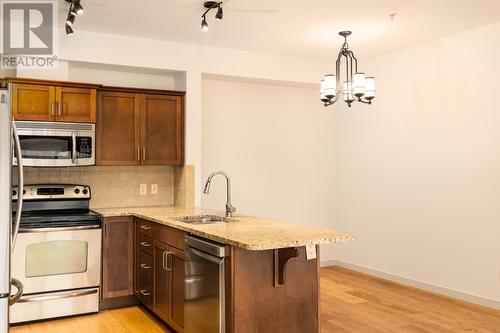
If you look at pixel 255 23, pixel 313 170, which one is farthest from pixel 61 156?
pixel 313 170

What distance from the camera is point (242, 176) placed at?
5512 millimetres

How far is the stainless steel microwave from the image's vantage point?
4.07m

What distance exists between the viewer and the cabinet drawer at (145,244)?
13.0 ft

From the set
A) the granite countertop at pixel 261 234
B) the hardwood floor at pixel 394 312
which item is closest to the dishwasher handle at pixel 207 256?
the granite countertop at pixel 261 234

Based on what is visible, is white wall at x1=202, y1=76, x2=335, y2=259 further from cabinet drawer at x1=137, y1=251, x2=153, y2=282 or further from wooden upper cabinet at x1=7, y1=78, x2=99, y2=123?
wooden upper cabinet at x1=7, y1=78, x2=99, y2=123

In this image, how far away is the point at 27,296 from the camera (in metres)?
3.80

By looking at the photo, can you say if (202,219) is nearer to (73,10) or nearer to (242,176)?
(242,176)

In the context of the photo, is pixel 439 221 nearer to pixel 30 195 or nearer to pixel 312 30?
pixel 312 30

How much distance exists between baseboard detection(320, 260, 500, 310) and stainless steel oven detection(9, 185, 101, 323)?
3.07 metres

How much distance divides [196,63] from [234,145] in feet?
3.54

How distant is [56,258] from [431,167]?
3.70 metres

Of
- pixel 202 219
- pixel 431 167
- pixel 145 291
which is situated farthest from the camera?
pixel 431 167

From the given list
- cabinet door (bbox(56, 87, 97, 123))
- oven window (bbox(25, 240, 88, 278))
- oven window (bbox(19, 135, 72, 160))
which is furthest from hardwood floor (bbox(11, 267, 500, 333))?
cabinet door (bbox(56, 87, 97, 123))

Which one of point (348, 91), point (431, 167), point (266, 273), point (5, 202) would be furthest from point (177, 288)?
point (431, 167)
